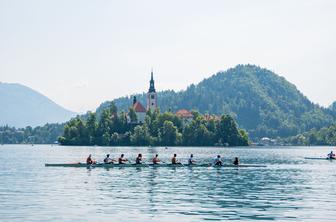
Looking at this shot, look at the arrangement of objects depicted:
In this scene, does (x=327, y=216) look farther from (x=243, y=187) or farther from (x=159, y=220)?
(x=243, y=187)

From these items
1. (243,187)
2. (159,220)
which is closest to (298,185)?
(243,187)

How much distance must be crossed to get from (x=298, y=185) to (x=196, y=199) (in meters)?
17.4

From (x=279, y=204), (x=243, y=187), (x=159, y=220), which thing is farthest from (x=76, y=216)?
(x=243, y=187)

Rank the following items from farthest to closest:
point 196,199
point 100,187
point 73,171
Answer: point 73,171, point 100,187, point 196,199

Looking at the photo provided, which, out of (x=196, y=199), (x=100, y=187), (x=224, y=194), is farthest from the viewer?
(x=100, y=187)

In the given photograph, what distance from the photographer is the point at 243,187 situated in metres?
56.8

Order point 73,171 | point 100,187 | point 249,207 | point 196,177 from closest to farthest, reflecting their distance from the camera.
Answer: point 249,207 < point 100,187 < point 196,177 < point 73,171

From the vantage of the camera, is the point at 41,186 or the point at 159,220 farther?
the point at 41,186

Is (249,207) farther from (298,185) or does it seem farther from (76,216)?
(298,185)

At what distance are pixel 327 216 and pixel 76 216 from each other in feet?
49.6

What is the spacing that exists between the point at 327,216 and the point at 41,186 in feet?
90.9

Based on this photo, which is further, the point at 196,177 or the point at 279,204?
the point at 196,177

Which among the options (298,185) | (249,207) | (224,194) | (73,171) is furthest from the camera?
(73,171)

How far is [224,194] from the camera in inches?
1972
